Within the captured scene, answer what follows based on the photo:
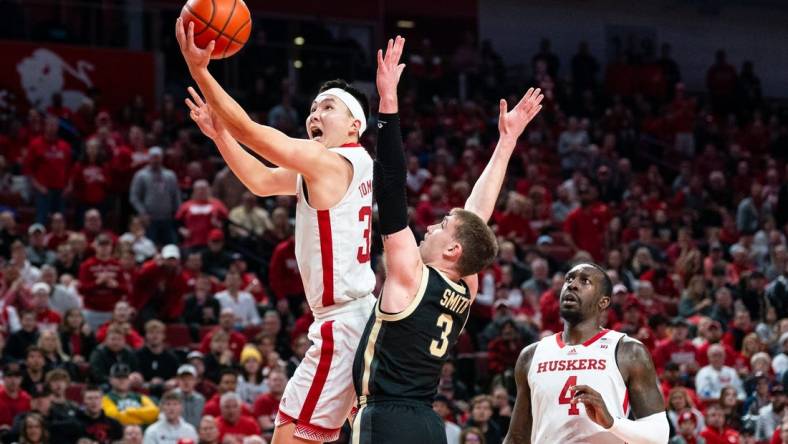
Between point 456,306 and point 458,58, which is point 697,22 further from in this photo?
point 456,306

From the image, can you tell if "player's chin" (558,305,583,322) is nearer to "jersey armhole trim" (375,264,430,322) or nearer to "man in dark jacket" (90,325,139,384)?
"jersey armhole trim" (375,264,430,322)

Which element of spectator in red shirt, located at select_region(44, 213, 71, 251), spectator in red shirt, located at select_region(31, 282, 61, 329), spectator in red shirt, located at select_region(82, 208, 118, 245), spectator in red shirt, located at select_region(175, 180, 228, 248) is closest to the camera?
spectator in red shirt, located at select_region(31, 282, 61, 329)

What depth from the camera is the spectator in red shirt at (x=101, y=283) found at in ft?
48.1

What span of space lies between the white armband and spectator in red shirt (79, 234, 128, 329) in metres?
9.36

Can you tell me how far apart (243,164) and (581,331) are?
6.46 ft

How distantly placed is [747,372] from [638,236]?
16.8ft

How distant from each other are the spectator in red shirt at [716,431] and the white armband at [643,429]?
7648 millimetres

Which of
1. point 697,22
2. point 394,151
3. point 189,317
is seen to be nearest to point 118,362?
point 189,317

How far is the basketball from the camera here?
6.35 metres

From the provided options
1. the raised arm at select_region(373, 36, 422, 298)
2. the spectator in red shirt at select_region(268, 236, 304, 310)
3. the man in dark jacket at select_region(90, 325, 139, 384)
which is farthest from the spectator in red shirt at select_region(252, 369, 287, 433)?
the raised arm at select_region(373, 36, 422, 298)

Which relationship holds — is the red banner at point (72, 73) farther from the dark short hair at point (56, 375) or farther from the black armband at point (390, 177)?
the black armband at point (390, 177)

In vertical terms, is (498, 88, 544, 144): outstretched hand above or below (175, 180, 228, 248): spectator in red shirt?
above

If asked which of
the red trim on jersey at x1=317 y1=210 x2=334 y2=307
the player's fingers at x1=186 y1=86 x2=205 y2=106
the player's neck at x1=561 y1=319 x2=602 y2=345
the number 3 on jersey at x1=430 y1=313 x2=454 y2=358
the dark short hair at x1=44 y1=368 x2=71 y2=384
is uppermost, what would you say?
the player's fingers at x1=186 y1=86 x2=205 y2=106

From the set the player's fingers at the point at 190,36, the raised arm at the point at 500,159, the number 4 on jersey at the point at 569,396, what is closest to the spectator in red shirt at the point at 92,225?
the raised arm at the point at 500,159
